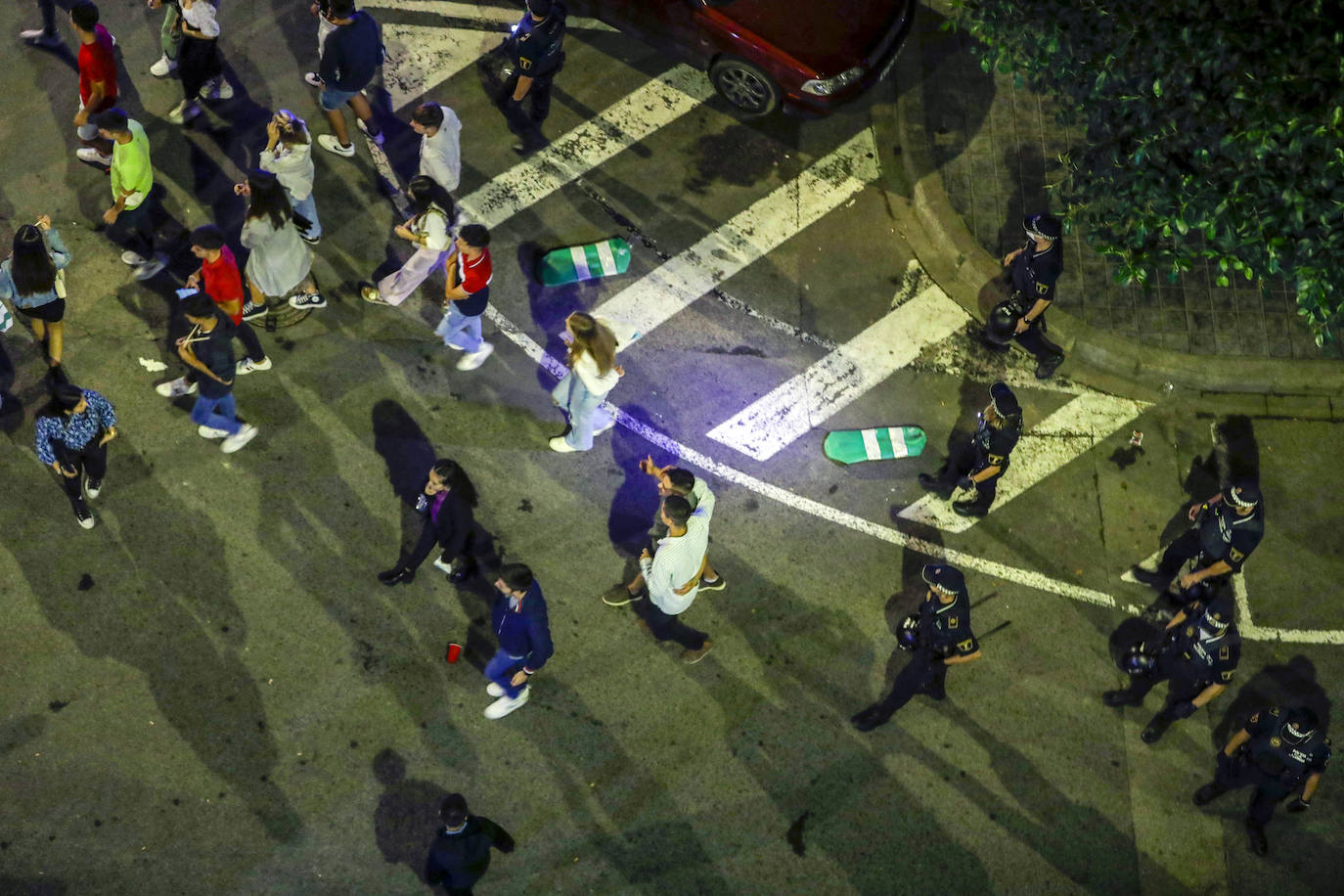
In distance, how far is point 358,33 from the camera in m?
11.2

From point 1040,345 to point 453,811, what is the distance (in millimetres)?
7291

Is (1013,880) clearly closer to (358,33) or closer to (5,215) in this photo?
(358,33)

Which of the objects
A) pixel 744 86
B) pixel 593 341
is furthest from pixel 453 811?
pixel 744 86

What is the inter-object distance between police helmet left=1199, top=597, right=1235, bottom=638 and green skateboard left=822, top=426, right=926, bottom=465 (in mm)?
3000

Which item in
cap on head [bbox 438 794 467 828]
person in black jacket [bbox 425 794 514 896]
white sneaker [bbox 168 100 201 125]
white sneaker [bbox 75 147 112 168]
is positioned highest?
white sneaker [bbox 168 100 201 125]

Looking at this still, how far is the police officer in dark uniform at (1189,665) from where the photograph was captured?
962cm

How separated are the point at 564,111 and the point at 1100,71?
597cm

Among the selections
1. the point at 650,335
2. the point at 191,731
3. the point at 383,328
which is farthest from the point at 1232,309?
the point at 191,731

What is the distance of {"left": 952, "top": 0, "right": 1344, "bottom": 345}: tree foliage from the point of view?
820 cm

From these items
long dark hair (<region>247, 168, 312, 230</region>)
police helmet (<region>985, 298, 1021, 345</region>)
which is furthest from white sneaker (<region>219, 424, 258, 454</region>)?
police helmet (<region>985, 298, 1021, 345</region>)

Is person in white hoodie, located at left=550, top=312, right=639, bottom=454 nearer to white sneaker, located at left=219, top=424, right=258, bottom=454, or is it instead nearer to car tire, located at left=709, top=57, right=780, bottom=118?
white sneaker, located at left=219, top=424, right=258, bottom=454

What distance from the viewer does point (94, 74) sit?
11266 mm

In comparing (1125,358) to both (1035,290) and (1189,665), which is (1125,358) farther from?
(1189,665)

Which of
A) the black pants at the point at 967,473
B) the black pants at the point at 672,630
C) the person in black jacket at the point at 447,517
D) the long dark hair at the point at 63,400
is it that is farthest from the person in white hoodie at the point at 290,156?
the black pants at the point at 967,473
